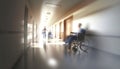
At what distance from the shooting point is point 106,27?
6.11 meters

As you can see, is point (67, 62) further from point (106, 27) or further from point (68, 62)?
point (106, 27)

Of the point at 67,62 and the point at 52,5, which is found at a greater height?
the point at 52,5

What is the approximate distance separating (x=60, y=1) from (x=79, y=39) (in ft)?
6.25

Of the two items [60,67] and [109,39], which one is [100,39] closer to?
[109,39]

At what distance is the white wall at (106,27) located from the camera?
5355 mm

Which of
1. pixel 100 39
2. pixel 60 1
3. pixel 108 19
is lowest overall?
pixel 100 39

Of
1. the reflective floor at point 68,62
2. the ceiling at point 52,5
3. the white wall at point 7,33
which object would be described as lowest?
the reflective floor at point 68,62

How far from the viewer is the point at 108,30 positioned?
595 cm

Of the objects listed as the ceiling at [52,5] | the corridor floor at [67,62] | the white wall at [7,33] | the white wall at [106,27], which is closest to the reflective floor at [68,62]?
the corridor floor at [67,62]

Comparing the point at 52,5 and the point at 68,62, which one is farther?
the point at 52,5

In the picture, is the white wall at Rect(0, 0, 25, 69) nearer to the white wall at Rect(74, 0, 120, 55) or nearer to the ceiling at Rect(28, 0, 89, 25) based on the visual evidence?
the ceiling at Rect(28, 0, 89, 25)

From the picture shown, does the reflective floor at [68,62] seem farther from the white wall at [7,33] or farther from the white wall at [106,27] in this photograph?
the white wall at [106,27]

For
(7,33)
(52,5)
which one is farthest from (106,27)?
(7,33)

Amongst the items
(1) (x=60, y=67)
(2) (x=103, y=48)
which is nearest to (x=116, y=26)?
(2) (x=103, y=48)
